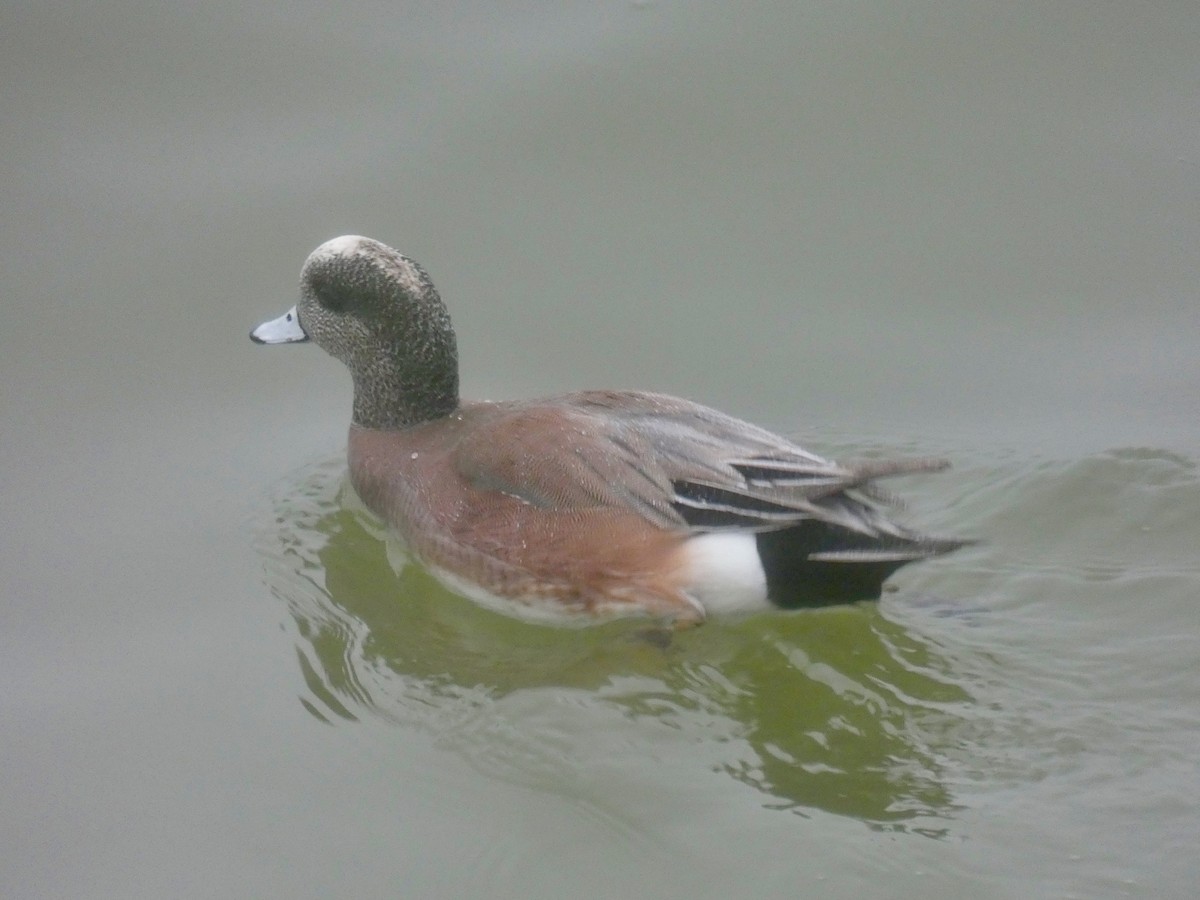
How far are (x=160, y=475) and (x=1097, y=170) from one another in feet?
14.1

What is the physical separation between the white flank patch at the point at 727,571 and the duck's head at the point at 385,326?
4.63ft

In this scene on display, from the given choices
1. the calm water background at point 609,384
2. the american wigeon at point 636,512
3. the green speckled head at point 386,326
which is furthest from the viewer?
the green speckled head at point 386,326

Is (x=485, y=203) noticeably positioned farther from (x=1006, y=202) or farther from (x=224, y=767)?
(x=224, y=767)

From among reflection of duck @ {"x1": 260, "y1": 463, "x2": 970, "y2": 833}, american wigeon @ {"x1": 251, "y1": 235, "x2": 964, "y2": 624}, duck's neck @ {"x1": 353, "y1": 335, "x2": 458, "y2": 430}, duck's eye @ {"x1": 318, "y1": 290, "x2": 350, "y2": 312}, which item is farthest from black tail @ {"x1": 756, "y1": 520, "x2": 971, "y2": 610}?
duck's eye @ {"x1": 318, "y1": 290, "x2": 350, "y2": 312}

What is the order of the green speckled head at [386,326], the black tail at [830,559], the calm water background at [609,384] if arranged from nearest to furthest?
the calm water background at [609,384] < the black tail at [830,559] < the green speckled head at [386,326]

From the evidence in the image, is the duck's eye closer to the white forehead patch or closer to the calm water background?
the white forehead patch

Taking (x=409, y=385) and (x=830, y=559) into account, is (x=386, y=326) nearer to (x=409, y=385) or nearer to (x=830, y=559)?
(x=409, y=385)

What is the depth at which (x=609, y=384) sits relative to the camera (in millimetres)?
6441

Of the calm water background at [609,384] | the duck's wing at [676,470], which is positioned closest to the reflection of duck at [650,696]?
the calm water background at [609,384]

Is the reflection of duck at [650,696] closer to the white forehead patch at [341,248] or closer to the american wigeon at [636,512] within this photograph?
the american wigeon at [636,512]

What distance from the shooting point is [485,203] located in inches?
281

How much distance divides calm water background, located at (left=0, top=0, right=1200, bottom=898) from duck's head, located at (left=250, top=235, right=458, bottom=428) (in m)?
0.49

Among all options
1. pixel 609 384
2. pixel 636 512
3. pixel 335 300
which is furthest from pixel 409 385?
pixel 636 512

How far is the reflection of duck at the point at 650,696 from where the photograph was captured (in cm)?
430
